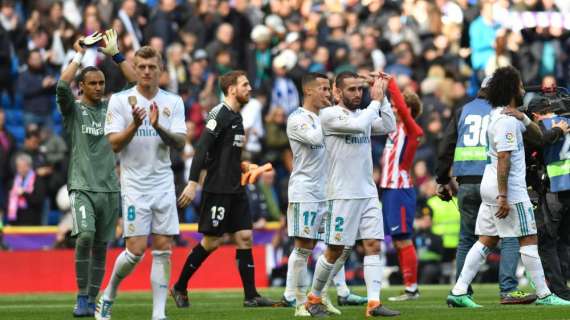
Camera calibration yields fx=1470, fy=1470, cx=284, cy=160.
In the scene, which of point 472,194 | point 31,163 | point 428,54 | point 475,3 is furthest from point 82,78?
point 475,3

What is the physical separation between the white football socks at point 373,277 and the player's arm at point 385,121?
1.33m

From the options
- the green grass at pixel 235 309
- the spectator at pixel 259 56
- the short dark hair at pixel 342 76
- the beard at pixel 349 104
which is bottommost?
the green grass at pixel 235 309

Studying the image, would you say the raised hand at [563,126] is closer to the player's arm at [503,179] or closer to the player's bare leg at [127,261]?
the player's arm at [503,179]

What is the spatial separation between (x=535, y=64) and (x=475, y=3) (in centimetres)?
257

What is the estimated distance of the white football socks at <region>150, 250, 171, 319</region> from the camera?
1289 cm

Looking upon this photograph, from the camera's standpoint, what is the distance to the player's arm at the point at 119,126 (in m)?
12.5

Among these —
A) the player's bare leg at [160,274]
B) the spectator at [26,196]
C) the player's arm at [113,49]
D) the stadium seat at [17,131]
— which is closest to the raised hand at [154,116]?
the player's bare leg at [160,274]

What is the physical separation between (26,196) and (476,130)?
1054 cm

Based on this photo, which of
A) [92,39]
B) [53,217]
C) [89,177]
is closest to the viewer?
[92,39]

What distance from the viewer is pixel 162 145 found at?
13094 millimetres

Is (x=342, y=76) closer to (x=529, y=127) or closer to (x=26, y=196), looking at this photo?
(x=529, y=127)

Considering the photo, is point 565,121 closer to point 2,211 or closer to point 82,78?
point 82,78

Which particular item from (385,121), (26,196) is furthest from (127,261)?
(26,196)

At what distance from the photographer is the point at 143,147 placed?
1302 cm
